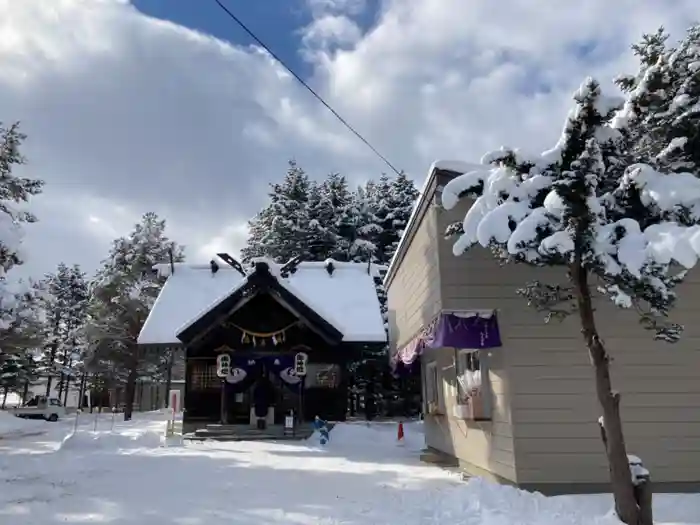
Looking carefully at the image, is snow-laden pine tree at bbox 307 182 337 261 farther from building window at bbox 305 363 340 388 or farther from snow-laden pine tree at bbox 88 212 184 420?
building window at bbox 305 363 340 388

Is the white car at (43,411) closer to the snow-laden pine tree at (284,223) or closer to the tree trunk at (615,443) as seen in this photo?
the snow-laden pine tree at (284,223)

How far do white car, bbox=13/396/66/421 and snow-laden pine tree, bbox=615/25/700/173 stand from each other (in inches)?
1319

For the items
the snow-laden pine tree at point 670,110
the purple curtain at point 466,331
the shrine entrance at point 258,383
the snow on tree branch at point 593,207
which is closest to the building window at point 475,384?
the purple curtain at point 466,331

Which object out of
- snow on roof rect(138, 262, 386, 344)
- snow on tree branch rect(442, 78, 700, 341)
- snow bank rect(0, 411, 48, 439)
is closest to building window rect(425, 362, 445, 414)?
snow on roof rect(138, 262, 386, 344)

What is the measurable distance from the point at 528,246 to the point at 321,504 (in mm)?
4003

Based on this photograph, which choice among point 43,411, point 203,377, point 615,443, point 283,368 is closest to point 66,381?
point 43,411

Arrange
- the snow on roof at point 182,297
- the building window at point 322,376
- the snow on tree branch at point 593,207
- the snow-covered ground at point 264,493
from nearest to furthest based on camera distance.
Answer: the snow on tree branch at point 593,207
the snow-covered ground at point 264,493
the snow on roof at point 182,297
the building window at point 322,376

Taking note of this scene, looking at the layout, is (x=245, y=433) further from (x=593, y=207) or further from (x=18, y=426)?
(x=18, y=426)

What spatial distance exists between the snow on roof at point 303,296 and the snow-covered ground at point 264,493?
577 centimetres

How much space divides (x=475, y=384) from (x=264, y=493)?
137 inches

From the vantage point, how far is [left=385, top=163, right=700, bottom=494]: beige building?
7.53m

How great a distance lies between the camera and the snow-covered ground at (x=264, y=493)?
6.16 m

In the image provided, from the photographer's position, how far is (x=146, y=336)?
18031 millimetres

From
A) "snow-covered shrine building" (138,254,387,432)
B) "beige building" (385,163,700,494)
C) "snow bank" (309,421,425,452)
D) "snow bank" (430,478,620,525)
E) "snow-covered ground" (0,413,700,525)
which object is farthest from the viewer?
"snow-covered shrine building" (138,254,387,432)
